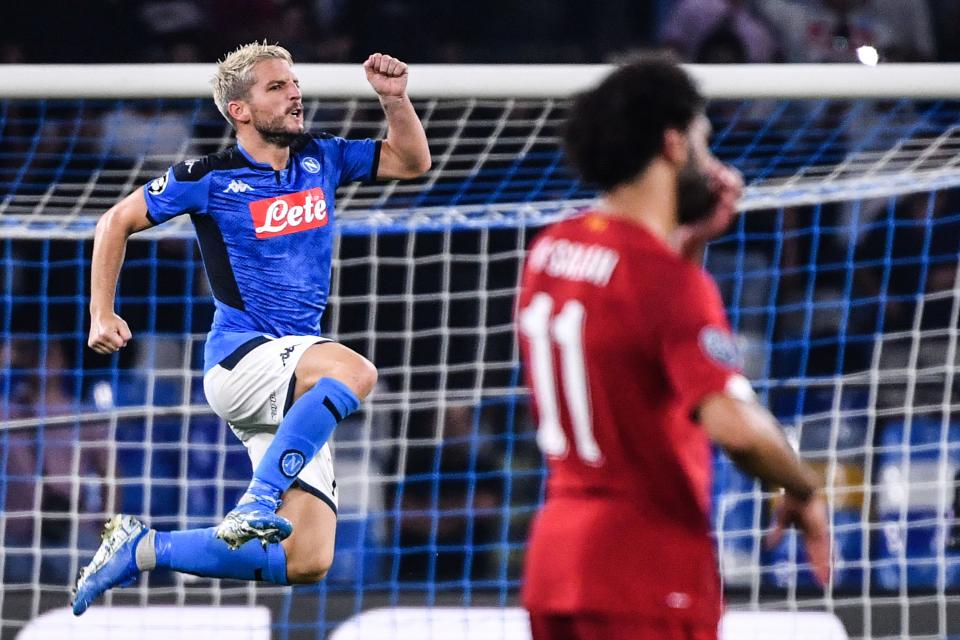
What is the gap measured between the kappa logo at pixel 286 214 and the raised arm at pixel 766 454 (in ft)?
7.71

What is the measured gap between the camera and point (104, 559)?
441cm

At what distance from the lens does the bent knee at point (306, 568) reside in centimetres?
450

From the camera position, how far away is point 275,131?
449 centimetres

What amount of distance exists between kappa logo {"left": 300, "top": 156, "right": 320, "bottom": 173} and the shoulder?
7.0 inches

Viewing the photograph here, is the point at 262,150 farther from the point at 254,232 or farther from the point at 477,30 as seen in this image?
the point at 477,30

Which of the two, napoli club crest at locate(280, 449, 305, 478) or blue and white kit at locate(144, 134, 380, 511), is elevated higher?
blue and white kit at locate(144, 134, 380, 511)

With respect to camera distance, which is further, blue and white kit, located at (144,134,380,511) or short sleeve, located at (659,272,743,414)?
blue and white kit, located at (144,134,380,511)

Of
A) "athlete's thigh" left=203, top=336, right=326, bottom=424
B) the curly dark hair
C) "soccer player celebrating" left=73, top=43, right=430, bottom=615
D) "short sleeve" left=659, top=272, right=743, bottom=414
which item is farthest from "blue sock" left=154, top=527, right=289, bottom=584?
"short sleeve" left=659, top=272, right=743, bottom=414

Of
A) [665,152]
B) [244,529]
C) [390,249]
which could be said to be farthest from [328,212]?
[390,249]

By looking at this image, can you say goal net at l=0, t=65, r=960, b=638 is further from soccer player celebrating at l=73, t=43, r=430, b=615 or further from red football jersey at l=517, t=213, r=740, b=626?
red football jersey at l=517, t=213, r=740, b=626

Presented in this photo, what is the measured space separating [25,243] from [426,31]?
8.79 ft

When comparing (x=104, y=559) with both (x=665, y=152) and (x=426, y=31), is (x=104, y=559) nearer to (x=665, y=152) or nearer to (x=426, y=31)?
(x=665, y=152)

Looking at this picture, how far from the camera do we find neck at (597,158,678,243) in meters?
2.54

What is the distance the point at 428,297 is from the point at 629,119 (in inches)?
145
